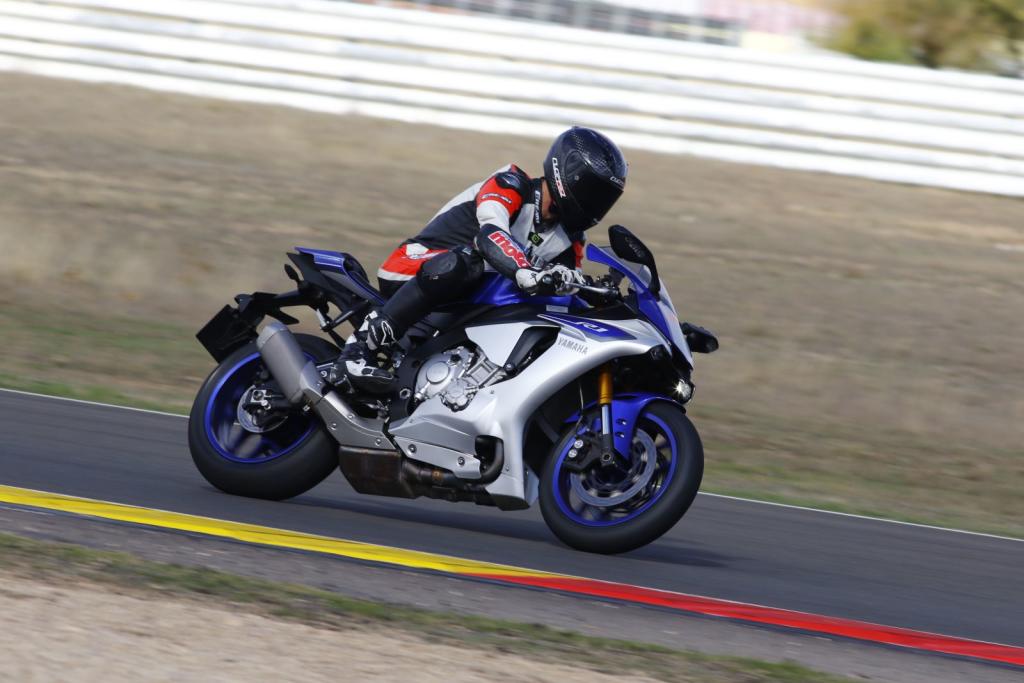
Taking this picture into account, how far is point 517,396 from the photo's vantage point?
6.10 metres

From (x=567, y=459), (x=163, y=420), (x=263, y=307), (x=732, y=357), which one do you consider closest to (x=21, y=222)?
(x=163, y=420)

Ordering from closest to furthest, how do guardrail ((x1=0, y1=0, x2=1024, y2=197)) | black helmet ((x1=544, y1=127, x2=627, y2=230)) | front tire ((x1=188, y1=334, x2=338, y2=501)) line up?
1. black helmet ((x1=544, y1=127, x2=627, y2=230))
2. front tire ((x1=188, y1=334, x2=338, y2=501))
3. guardrail ((x1=0, y1=0, x2=1024, y2=197))

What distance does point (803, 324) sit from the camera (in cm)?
1273

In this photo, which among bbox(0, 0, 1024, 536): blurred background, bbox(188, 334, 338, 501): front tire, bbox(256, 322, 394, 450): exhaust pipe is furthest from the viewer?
bbox(0, 0, 1024, 536): blurred background

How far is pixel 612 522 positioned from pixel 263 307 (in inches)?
76.8

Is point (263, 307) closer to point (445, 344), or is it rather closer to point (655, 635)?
point (445, 344)

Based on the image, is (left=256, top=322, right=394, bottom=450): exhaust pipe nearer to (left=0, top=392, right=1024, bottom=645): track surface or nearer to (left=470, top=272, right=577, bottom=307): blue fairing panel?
(left=0, top=392, right=1024, bottom=645): track surface

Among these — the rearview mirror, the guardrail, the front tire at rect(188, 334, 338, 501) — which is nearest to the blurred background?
the guardrail

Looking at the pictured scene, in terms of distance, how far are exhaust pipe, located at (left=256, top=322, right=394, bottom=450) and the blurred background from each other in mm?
3923

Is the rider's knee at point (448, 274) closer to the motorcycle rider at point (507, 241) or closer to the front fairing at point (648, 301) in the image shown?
the motorcycle rider at point (507, 241)

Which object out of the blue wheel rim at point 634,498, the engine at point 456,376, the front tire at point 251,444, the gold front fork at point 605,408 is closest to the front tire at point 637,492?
the blue wheel rim at point 634,498

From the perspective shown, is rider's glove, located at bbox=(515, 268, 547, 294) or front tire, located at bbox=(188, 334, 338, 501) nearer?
rider's glove, located at bbox=(515, 268, 547, 294)

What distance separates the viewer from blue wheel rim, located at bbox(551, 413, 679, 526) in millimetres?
5836

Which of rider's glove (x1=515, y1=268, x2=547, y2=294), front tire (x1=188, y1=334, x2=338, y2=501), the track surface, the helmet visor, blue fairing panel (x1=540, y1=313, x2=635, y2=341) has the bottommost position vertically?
the track surface
